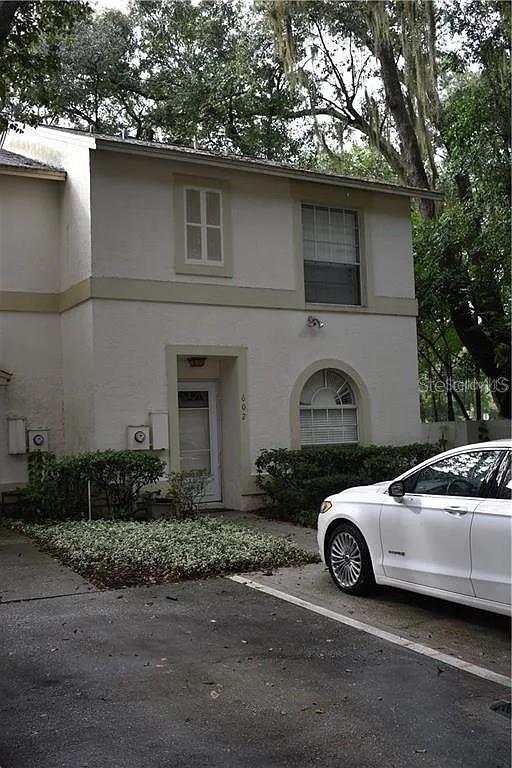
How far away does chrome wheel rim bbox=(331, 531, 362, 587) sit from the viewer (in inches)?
297

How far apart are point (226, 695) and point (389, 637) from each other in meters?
1.77

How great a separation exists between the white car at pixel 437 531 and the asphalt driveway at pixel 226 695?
0.75 metres

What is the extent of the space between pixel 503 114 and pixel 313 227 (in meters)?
4.45

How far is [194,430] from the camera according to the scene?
561 inches

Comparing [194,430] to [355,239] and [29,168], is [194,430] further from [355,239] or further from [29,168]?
[29,168]

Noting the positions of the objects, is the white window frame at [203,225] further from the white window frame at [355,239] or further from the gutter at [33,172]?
the gutter at [33,172]

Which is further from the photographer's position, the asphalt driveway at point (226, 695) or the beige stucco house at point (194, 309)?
the beige stucco house at point (194, 309)

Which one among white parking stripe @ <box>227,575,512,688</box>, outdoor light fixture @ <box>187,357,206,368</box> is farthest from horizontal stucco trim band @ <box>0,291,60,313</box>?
white parking stripe @ <box>227,575,512,688</box>

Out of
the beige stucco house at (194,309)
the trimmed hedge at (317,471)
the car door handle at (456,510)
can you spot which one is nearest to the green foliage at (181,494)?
the beige stucco house at (194,309)

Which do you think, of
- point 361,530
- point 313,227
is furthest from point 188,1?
point 361,530

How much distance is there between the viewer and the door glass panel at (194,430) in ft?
46.3

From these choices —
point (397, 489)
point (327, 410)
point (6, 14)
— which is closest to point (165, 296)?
point (327, 410)

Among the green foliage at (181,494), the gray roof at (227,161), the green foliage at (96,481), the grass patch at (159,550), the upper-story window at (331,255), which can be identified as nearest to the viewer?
the grass patch at (159,550)

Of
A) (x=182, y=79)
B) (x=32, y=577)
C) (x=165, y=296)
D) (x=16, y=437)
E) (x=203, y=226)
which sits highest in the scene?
(x=182, y=79)
